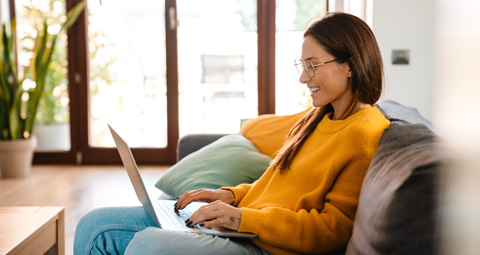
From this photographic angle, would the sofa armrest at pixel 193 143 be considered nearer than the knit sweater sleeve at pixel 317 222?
No

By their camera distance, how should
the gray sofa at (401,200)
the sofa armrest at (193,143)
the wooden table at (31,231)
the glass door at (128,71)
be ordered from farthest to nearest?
Answer: the glass door at (128,71), the sofa armrest at (193,143), the wooden table at (31,231), the gray sofa at (401,200)

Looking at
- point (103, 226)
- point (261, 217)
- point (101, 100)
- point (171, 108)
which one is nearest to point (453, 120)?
point (261, 217)

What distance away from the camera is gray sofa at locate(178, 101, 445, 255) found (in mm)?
800

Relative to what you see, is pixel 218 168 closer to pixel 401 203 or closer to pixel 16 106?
pixel 401 203

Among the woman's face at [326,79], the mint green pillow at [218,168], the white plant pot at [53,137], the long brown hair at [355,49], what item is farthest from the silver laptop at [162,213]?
the white plant pot at [53,137]

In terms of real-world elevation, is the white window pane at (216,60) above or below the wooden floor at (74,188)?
above

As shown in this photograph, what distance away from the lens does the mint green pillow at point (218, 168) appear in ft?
6.89

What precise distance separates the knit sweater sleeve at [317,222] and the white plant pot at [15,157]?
3646mm

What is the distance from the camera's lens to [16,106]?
14.1 ft

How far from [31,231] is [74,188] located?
2.36m

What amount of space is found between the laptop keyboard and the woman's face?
481mm

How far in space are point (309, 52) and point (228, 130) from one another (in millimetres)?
3754

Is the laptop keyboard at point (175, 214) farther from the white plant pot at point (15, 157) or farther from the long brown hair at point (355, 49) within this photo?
the white plant pot at point (15, 157)

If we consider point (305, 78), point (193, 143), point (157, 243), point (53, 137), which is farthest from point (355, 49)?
point (53, 137)
